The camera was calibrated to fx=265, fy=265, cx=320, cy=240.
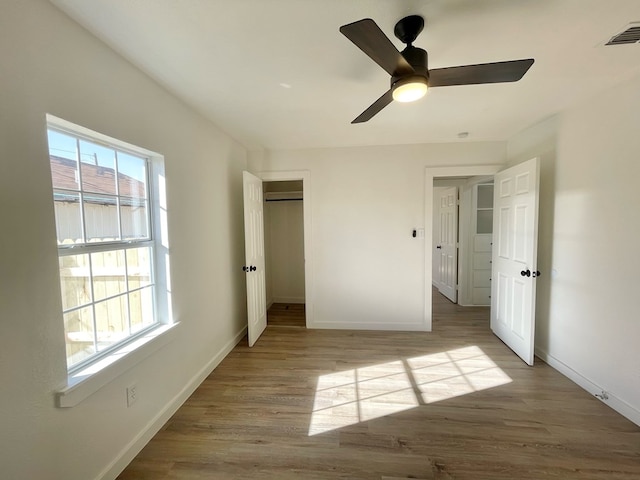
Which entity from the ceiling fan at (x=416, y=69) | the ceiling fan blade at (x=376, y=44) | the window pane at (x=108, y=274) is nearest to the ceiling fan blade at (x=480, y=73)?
the ceiling fan at (x=416, y=69)

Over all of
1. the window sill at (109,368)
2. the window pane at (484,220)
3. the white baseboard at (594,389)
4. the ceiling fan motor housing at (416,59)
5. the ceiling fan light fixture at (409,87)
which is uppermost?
the ceiling fan motor housing at (416,59)

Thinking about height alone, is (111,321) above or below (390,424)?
above

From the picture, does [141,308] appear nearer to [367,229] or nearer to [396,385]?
[396,385]

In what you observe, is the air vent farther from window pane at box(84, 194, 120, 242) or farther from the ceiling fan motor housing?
window pane at box(84, 194, 120, 242)

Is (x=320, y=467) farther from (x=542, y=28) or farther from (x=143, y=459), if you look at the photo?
(x=542, y=28)

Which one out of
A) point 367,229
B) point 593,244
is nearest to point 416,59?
point 593,244

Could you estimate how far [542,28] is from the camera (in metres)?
1.37

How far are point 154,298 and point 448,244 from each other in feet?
15.3

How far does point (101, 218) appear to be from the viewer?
5.17ft

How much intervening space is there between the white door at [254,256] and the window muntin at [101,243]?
3.87 feet

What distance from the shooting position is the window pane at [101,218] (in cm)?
149

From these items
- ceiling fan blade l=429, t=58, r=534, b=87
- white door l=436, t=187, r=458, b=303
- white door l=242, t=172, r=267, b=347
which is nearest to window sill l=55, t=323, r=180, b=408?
white door l=242, t=172, r=267, b=347

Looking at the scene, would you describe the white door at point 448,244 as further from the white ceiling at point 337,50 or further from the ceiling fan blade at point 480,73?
the ceiling fan blade at point 480,73

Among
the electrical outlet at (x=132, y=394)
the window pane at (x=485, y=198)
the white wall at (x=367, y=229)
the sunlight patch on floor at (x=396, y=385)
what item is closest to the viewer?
the electrical outlet at (x=132, y=394)
